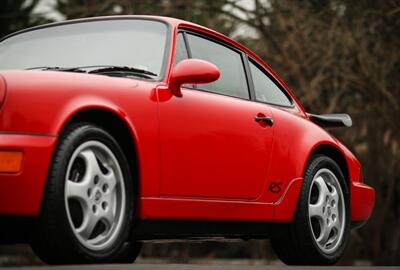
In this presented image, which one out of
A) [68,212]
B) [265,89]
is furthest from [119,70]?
[265,89]

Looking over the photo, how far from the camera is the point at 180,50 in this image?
20.3 ft

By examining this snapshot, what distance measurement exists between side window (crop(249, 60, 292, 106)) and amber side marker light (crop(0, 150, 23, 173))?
2614 mm

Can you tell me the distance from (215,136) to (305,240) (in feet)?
4.17

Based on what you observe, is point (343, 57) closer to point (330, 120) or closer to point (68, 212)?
point (330, 120)

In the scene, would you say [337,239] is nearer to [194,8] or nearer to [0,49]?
[0,49]

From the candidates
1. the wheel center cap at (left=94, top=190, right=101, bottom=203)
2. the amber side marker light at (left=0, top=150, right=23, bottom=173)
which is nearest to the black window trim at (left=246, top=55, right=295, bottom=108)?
the wheel center cap at (left=94, top=190, right=101, bottom=203)

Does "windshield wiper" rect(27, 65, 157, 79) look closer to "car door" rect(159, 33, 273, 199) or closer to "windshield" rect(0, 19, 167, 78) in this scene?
"windshield" rect(0, 19, 167, 78)

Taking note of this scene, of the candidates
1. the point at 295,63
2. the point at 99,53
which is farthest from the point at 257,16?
the point at 99,53

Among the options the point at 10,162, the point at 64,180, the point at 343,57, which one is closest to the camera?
the point at 10,162

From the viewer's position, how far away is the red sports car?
15.8ft

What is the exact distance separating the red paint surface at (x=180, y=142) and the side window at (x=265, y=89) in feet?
0.35

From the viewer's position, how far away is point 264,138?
21.6 feet

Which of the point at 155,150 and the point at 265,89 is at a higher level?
the point at 265,89

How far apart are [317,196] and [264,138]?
831mm
